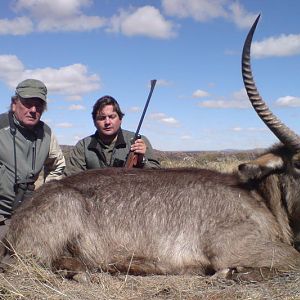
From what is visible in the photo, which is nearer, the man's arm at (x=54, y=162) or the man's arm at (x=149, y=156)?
the man's arm at (x=54, y=162)

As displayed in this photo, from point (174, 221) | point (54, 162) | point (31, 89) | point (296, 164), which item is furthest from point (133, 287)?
point (54, 162)

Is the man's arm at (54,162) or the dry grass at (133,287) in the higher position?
the man's arm at (54,162)

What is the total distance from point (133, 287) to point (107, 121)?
350 cm

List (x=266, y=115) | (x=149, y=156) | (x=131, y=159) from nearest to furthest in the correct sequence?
(x=266, y=115)
(x=131, y=159)
(x=149, y=156)

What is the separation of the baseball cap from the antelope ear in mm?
3012

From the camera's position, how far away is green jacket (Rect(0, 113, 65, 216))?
686 cm

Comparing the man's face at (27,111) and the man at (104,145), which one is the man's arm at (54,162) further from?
the man's face at (27,111)

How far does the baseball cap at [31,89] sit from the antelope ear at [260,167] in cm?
301

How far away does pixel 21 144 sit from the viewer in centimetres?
700

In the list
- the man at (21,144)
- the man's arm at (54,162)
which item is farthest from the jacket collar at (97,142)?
the man at (21,144)

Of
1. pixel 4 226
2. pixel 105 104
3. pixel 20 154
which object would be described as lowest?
pixel 4 226

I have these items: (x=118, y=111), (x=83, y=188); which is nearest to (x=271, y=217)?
(x=83, y=188)

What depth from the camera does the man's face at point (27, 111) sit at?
7.00 m

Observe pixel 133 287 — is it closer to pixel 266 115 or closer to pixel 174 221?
pixel 174 221
